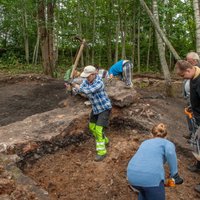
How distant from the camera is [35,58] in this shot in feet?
90.8

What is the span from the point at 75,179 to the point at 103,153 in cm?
80

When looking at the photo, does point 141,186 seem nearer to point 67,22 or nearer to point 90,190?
point 90,190

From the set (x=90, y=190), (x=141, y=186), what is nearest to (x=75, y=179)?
(x=90, y=190)

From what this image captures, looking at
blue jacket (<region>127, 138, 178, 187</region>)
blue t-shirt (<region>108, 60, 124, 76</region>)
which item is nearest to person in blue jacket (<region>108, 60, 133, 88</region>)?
blue t-shirt (<region>108, 60, 124, 76</region>)

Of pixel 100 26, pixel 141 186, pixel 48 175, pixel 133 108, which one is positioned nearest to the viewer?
pixel 141 186

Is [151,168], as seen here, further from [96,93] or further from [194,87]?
[96,93]

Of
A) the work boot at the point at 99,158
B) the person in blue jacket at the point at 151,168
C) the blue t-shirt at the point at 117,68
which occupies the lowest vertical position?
the work boot at the point at 99,158

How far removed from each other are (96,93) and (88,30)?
20553 millimetres

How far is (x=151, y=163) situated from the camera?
13.7 ft

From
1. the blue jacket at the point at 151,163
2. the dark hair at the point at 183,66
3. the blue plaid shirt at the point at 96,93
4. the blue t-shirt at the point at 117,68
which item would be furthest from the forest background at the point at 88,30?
the blue jacket at the point at 151,163

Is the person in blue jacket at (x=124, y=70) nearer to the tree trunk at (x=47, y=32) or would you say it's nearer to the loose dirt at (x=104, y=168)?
the loose dirt at (x=104, y=168)

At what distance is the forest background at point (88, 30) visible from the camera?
21013 mm

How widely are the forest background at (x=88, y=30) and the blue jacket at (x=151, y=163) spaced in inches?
498

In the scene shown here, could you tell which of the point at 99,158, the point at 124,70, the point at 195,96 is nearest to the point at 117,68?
the point at 124,70
